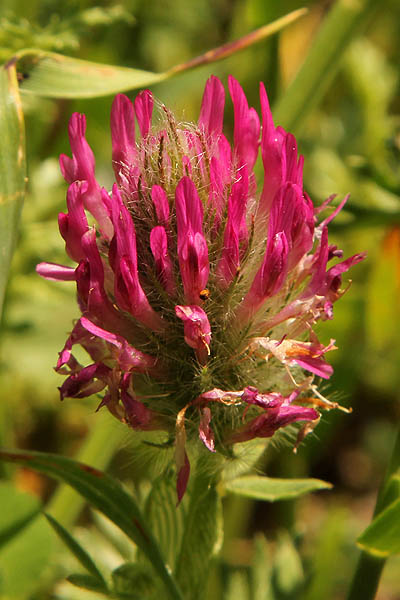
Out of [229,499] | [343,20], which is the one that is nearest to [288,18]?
[343,20]

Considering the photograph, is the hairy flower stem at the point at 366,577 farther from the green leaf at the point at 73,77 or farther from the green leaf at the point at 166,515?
the green leaf at the point at 73,77

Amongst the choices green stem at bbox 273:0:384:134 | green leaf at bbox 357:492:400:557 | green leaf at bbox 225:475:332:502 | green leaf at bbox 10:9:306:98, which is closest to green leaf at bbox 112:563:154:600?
green leaf at bbox 225:475:332:502

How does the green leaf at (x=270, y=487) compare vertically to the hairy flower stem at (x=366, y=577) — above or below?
above

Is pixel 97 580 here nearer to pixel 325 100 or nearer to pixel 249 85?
pixel 249 85

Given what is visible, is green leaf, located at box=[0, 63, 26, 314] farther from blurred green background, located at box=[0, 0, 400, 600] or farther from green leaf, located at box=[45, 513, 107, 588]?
green leaf, located at box=[45, 513, 107, 588]

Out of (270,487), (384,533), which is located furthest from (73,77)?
(384,533)

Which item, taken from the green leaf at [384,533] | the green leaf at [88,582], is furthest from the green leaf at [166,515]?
the green leaf at [384,533]
